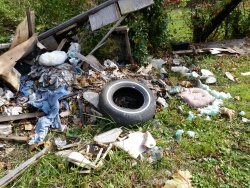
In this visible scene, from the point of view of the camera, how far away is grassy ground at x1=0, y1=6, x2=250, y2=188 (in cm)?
339

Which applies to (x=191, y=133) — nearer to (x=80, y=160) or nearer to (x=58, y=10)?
(x=80, y=160)

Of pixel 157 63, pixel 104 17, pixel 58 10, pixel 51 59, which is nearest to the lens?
pixel 51 59

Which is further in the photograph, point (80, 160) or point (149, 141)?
point (149, 141)

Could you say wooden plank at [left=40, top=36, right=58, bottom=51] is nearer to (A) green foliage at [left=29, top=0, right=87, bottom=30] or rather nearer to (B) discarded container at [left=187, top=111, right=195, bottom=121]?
(A) green foliage at [left=29, top=0, right=87, bottom=30]

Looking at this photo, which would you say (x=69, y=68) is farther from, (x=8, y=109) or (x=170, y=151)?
(x=170, y=151)

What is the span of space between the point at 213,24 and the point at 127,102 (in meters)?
4.60

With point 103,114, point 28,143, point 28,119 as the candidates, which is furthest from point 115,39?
point 28,143

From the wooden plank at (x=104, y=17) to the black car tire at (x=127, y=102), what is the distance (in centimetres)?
149

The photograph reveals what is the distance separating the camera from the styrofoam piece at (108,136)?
388 centimetres


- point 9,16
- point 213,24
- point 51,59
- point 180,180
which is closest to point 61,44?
point 51,59

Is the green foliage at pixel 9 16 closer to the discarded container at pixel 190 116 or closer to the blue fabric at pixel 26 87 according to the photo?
the blue fabric at pixel 26 87

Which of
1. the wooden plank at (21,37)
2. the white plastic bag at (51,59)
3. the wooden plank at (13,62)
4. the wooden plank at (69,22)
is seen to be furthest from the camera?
the wooden plank at (21,37)

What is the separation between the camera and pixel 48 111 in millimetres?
4629

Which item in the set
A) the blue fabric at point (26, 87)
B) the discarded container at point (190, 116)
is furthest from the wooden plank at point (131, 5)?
the discarded container at point (190, 116)
